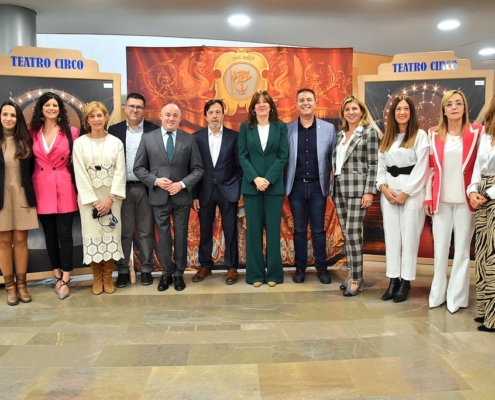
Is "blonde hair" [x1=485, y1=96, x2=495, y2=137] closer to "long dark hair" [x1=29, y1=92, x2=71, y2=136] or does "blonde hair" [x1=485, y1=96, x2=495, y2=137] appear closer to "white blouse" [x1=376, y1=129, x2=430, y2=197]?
"white blouse" [x1=376, y1=129, x2=430, y2=197]

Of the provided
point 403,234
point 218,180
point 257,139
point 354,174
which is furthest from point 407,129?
point 218,180

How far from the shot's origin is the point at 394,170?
354 cm

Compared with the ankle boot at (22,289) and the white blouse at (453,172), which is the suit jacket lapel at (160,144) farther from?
the white blouse at (453,172)

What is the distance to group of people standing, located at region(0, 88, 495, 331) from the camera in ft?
11.0

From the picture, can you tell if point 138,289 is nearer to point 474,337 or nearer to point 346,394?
point 346,394

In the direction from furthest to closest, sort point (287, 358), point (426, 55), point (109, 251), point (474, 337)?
point (426, 55)
point (109, 251)
point (474, 337)
point (287, 358)

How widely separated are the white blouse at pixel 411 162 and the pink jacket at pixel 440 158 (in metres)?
0.05

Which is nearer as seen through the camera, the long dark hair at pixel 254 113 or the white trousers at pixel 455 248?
the white trousers at pixel 455 248

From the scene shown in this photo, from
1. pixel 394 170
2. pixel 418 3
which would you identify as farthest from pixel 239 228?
pixel 418 3

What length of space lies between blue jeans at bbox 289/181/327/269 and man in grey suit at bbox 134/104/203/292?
897mm

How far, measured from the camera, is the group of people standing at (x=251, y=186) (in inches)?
132

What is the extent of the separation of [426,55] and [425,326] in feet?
8.84

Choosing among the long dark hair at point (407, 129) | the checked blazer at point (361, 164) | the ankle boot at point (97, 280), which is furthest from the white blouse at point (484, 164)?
the ankle boot at point (97, 280)


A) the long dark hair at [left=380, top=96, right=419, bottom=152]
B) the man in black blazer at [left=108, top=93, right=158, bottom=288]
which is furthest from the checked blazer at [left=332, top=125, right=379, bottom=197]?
the man in black blazer at [left=108, top=93, right=158, bottom=288]
